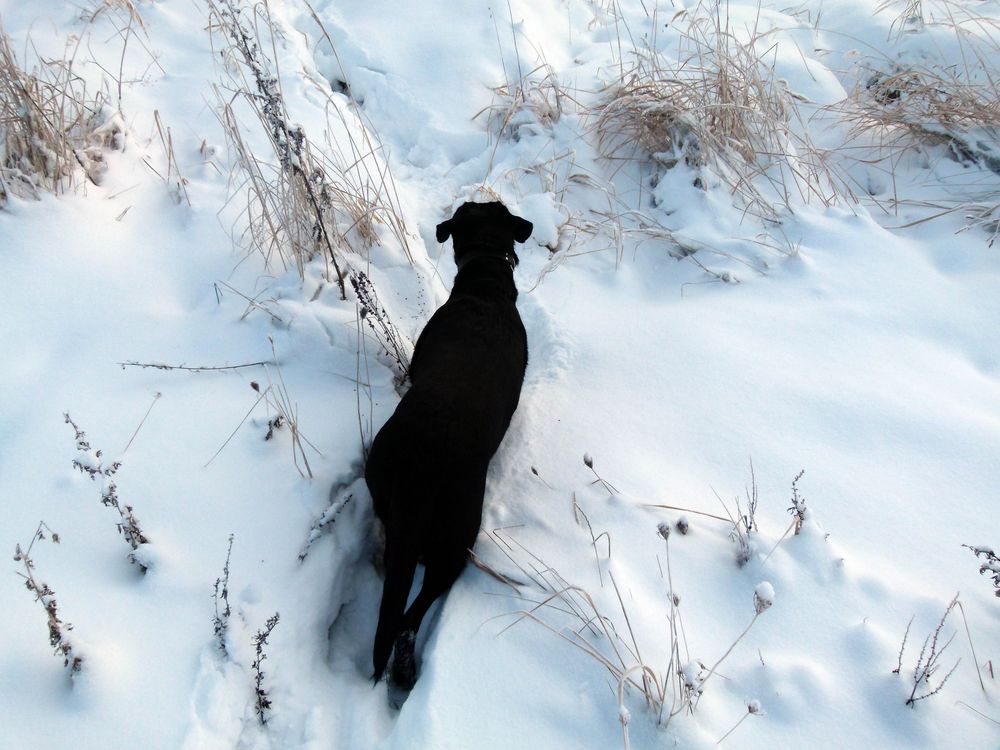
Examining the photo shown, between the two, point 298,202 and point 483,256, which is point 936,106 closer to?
point 483,256

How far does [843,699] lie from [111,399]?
7.73 feet

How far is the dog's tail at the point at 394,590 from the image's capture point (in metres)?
1.61

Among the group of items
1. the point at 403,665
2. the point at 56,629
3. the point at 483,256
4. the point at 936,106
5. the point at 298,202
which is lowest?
the point at 403,665

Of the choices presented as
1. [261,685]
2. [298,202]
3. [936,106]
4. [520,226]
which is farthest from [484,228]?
[936,106]

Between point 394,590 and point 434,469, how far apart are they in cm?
34

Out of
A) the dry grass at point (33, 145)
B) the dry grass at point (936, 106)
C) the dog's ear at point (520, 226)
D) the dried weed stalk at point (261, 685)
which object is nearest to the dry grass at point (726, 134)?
the dry grass at point (936, 106)

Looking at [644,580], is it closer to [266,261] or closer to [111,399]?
[111,399]

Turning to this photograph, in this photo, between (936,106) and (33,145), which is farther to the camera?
(936,106)

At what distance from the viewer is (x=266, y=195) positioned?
2.78 m

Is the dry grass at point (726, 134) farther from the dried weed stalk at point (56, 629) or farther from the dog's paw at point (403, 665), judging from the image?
the dried weed stalk at point (56, 629)

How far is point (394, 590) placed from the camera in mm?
1663

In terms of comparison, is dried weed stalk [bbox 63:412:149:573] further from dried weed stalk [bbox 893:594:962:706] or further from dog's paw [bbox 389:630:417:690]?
dried weed stalk [bbox 893:594:962:706]

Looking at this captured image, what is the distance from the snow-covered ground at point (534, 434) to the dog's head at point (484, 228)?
0.33 meters

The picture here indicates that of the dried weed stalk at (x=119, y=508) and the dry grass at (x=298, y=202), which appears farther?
the dry grass at (x=298, y=202)
